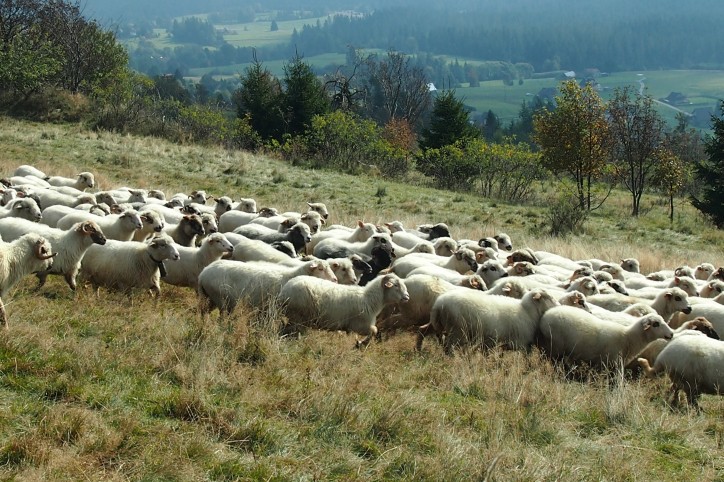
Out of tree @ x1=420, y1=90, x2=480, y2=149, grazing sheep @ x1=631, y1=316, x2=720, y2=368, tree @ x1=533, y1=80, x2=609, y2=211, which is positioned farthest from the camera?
tree @ x1=420, y1=90, x2=480, y2=149

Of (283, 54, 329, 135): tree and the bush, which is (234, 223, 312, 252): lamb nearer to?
the bush

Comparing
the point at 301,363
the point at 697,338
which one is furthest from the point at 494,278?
the point at 301,363

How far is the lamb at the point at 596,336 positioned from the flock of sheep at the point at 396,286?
0.01 meters

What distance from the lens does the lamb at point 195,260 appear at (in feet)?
36.6

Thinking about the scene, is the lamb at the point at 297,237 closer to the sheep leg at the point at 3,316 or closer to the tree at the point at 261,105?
the sheep leg at the point at 3,316

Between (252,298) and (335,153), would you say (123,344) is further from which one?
(335,153)

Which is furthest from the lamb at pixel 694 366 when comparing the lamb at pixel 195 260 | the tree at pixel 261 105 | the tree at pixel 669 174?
the tree at pixel 261 105

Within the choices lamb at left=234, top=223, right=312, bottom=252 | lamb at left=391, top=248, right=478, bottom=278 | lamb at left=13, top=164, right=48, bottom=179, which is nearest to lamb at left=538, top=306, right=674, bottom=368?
lamb at left=391, top=248, right=478, bottom=278

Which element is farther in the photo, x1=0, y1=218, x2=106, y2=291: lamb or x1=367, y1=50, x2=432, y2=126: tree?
x1=367, y1=50, x2=432, y2=126: tree

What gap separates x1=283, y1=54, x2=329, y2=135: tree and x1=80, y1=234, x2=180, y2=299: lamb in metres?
32.3

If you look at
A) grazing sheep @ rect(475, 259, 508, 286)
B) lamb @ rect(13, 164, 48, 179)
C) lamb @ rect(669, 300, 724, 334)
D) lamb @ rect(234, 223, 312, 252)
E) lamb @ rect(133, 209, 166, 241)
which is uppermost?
lamb @ rect(13, 164, 48, 179)

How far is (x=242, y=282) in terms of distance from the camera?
9.52 meters

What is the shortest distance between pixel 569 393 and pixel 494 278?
4317 millimetres

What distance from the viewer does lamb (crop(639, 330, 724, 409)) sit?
7836 millimetres
